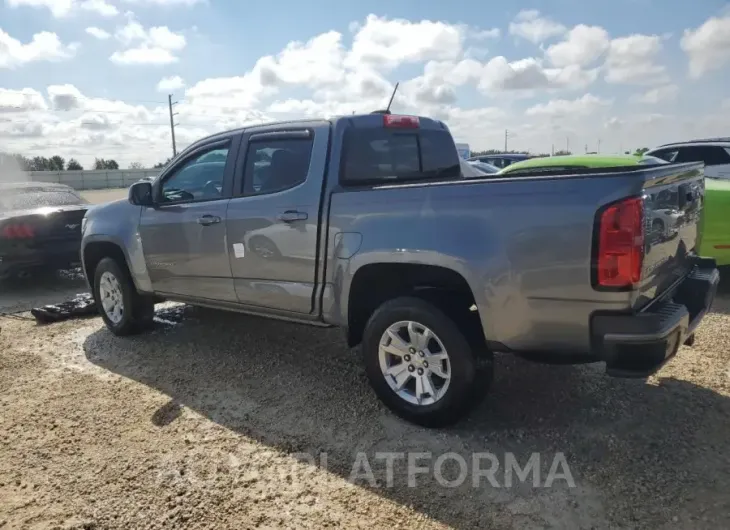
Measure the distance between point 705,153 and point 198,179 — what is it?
7.67 metres

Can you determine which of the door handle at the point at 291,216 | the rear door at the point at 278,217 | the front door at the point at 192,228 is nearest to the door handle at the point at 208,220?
the front door at the point at 192,228

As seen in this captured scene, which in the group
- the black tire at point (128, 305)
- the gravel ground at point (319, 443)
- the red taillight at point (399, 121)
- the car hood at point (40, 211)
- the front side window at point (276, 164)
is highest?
the red taillight at point (399, 121)

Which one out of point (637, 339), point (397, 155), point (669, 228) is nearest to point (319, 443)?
point (637, 339)

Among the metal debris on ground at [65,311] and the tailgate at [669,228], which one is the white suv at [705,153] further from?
the metal debris on ground at [65,311]

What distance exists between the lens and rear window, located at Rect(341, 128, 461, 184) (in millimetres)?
3895

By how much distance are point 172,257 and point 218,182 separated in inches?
33.0

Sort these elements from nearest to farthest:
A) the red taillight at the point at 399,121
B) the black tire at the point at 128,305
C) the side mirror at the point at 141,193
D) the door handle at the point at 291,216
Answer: the door handle at the point at 291,216
the red taillight at the point at 399,121
the side mirror at the point at 141,193
the black tire at the point at 128,305

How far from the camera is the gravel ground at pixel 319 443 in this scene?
2.68 m

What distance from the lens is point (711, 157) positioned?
847 centimetres

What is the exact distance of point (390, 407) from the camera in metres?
3.53

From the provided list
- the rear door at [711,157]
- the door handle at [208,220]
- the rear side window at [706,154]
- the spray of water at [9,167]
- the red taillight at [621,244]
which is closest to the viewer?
the red taillight at [621,244]

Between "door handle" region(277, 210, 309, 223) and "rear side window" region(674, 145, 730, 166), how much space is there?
7.08 metres

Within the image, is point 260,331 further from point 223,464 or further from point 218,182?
point 223,464

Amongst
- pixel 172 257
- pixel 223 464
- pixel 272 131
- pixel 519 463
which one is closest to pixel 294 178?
pixel 272 131
